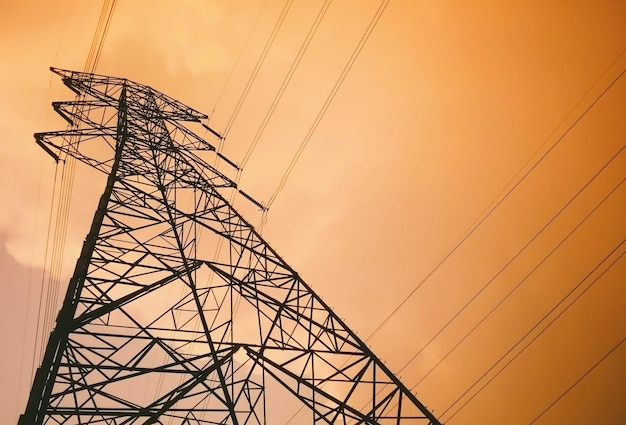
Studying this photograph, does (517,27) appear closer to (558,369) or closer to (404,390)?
(404,390)

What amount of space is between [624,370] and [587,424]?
3344 millimetres

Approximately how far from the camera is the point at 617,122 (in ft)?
53.1

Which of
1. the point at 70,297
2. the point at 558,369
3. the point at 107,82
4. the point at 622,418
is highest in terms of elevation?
the point at 107,82

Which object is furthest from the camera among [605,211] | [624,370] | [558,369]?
[558,369]

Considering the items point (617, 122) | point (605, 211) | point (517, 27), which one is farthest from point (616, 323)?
point (517, 27)

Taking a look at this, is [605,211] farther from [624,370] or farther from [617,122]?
[624,370]

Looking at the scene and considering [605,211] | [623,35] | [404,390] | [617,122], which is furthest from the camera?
[605,211]

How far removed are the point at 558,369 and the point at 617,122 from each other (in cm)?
1372

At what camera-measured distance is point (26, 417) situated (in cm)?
400

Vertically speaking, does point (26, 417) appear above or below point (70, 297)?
below

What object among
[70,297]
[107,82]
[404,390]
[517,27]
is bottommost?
[404,390]

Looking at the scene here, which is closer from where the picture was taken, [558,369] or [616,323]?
[616,323]

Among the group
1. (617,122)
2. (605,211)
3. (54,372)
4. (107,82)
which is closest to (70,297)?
(54,372)

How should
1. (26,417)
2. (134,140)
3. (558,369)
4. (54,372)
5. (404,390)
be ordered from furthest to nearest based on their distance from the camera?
(558,369) → (134,140) → (404,390) → (54,372) → (26,417)
